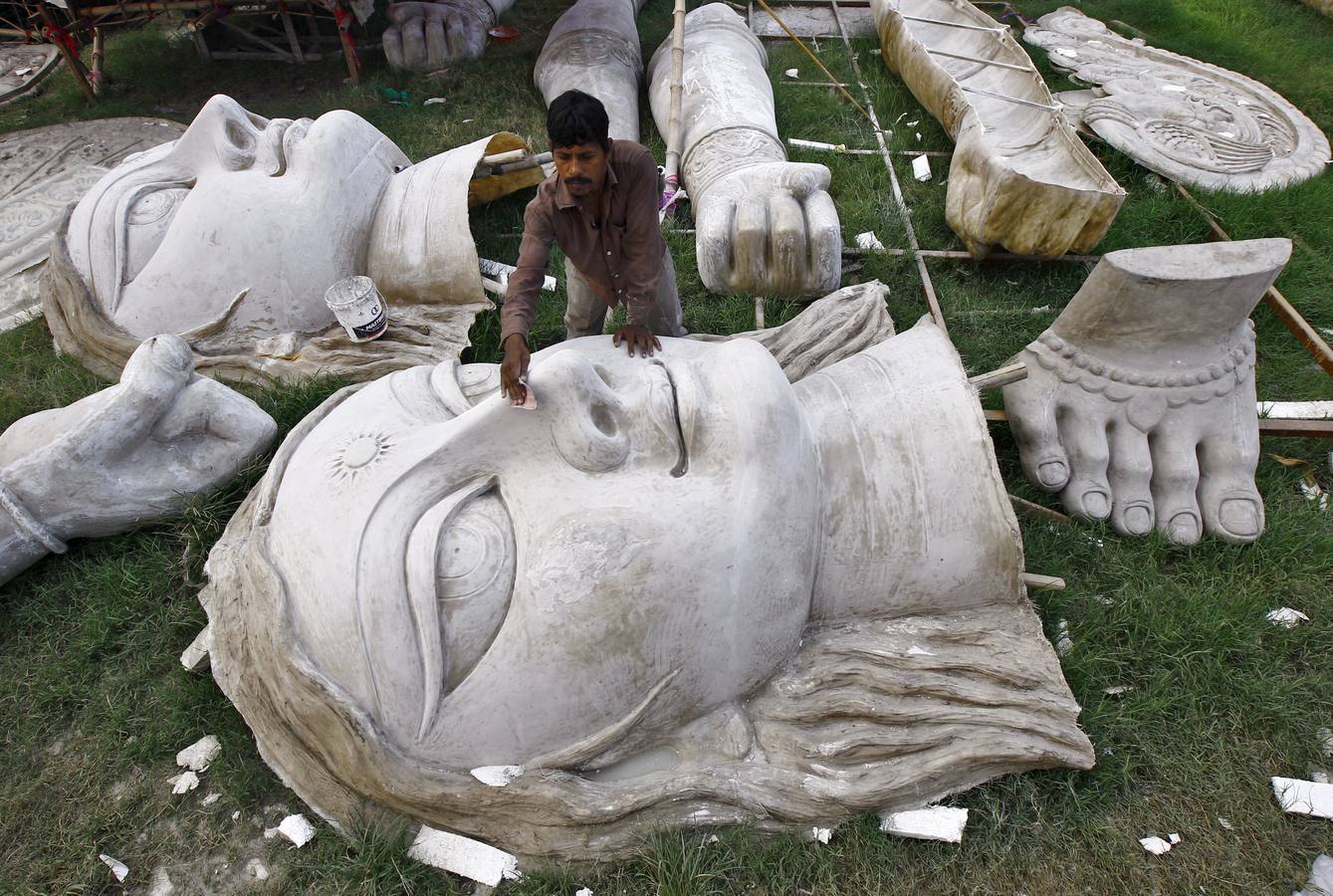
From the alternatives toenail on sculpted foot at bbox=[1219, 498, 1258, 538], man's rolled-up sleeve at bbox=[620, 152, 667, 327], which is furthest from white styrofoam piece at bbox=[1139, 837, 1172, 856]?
man's rolled-up sleeve at bbox=[620, 152, 667, 327]

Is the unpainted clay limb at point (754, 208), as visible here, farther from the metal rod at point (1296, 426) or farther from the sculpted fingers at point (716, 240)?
the metal rod at point (1296, 426)

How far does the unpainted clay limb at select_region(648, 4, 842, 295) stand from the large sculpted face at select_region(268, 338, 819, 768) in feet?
5.96

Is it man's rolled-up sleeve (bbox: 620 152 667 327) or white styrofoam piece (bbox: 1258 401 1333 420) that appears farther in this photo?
white styrofoam piece (bbox: 1258 401 1333 420)

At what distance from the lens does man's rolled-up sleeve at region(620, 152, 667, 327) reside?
2389mm

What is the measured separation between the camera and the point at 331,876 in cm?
202

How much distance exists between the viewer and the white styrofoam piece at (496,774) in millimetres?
1754

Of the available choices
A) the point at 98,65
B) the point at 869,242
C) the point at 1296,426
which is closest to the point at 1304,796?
the point at 1296,426

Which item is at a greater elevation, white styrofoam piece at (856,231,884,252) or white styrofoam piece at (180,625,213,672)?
white styrofoam piece at (856,231,884,252)

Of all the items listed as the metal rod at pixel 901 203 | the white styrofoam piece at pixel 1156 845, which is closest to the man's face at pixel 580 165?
the metal rod at pixel 901 203

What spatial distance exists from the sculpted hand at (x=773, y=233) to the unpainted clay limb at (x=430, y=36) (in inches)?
137

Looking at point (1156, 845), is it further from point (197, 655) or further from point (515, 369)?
point (197, 655)

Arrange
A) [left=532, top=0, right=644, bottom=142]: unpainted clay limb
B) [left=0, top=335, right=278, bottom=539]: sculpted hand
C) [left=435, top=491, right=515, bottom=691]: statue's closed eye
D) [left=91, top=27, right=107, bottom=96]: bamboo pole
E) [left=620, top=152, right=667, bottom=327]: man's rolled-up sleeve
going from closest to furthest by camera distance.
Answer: [left=435, top=491, right=515, bottom=691]: statue's closed eye < [left=620, top=152, right=667, bottom=327]: man's rolled-up sleeve < [left=0, top=335, right=278, bottom=539]: sculpted hand < [left=532, top=0, right=644, bottom=142]: unpainted clay limb < [left=91, top=27, right=107, bottom=96]: bamboo pole

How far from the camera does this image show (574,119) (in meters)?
2.01

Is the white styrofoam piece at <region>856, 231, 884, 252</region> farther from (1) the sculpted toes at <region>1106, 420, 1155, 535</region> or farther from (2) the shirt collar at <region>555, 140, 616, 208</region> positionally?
(2) the shirt collar at <region>555, 140, 616, 208</region>
